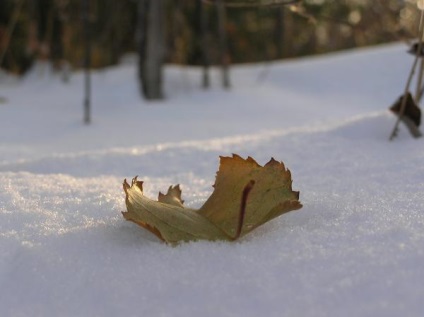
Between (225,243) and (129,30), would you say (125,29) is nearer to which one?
(129,30)

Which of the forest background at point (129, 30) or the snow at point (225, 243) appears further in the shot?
the forest background at point (129, 30)

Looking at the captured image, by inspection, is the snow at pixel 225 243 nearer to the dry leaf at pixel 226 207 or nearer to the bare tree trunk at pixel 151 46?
the dry leaf at pixel 226 207

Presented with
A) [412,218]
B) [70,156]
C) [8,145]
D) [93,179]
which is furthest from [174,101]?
[412,218]

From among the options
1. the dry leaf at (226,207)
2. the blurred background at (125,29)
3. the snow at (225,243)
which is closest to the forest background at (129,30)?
the blurred background at (125,29)

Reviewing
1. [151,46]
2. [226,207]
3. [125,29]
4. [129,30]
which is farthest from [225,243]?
[129,30]

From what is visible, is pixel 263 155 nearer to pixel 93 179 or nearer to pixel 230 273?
pixel 93 179

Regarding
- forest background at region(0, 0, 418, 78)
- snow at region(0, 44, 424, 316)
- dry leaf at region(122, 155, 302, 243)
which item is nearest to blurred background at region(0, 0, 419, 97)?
forest background at region(0, 0, 418, 78)
